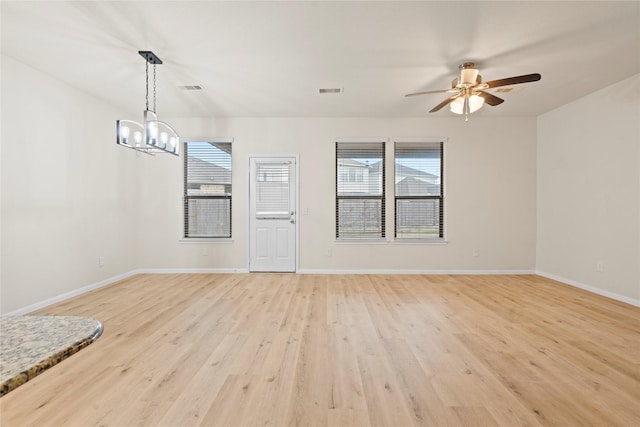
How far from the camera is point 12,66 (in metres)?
3.04

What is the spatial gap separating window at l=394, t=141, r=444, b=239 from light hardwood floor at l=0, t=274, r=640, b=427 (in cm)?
168

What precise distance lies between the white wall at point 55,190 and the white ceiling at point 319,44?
376mm

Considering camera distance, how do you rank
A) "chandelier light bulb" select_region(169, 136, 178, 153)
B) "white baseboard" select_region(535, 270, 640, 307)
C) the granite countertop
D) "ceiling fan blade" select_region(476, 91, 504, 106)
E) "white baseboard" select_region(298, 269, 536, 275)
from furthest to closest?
"white baseboard" select_region(298, 269, 536, 275), "white baseboard" select_region(535, 270, 640, 307), "chandelier light bulb" select_region(169, 136, 178, 153), "ceiling fan blade" select_region(476, 91, 504, 106), the granite countertop

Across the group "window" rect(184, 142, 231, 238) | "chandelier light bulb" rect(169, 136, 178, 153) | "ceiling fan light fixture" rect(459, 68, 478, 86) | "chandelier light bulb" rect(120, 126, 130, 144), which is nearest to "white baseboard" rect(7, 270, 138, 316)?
"window" rect(184, 142, 231, 238)

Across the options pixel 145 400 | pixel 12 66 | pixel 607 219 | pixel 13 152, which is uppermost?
pixel 12 66

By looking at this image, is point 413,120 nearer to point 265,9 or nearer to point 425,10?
point 425,10

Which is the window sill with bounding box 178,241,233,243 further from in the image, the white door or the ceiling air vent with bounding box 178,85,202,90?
the ceiling air vent with bounding box 178,85,202,90

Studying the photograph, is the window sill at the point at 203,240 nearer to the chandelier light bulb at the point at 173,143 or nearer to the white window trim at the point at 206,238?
the white window trim at the point at 206,238

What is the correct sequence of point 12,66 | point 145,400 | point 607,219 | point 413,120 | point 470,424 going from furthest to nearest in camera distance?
1. point 413,120
2. point 607,219
3. point 12,66
4. point 145,400
5. point 470,424

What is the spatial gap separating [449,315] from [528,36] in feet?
9.80

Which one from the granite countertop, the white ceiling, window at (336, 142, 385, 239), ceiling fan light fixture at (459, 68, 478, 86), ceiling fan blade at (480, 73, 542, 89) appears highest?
the white ceiling

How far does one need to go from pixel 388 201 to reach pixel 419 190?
0.64 m

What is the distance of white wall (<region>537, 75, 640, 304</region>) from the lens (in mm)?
3562

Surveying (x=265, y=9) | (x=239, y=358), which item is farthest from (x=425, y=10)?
(x=239, y=358)
